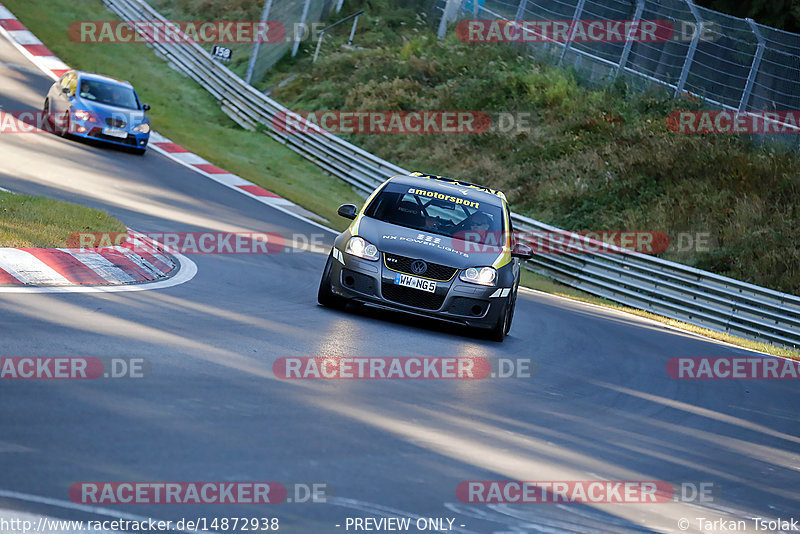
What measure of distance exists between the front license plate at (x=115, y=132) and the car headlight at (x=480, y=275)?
14677 mm

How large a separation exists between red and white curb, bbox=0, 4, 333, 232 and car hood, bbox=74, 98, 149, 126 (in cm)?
176

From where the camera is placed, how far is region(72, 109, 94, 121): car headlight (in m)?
23.5

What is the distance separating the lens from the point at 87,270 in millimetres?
10289

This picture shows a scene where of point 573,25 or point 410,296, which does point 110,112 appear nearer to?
point 573,25

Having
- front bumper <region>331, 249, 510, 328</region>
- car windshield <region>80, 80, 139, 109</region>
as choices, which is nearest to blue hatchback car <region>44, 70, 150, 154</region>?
car windshield <region>80, 80, 139, 109</region>

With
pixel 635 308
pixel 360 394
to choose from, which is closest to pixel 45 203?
pixel 360 394

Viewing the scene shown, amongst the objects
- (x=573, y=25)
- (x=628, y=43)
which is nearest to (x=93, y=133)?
(x=573, y=25)

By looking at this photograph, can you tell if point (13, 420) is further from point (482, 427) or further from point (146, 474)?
point (482, 427)

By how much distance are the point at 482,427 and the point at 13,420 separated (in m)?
3.12

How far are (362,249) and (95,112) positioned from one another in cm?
1437

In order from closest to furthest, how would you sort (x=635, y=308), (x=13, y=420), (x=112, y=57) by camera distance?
(x=13, y=420) → (x=635, y=308) → (x=112, y=57)

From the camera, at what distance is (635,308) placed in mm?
21281

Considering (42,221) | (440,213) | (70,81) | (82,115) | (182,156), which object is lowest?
(182,156)

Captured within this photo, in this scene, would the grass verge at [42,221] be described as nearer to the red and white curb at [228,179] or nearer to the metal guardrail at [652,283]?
the red and white curb at [228,179]
